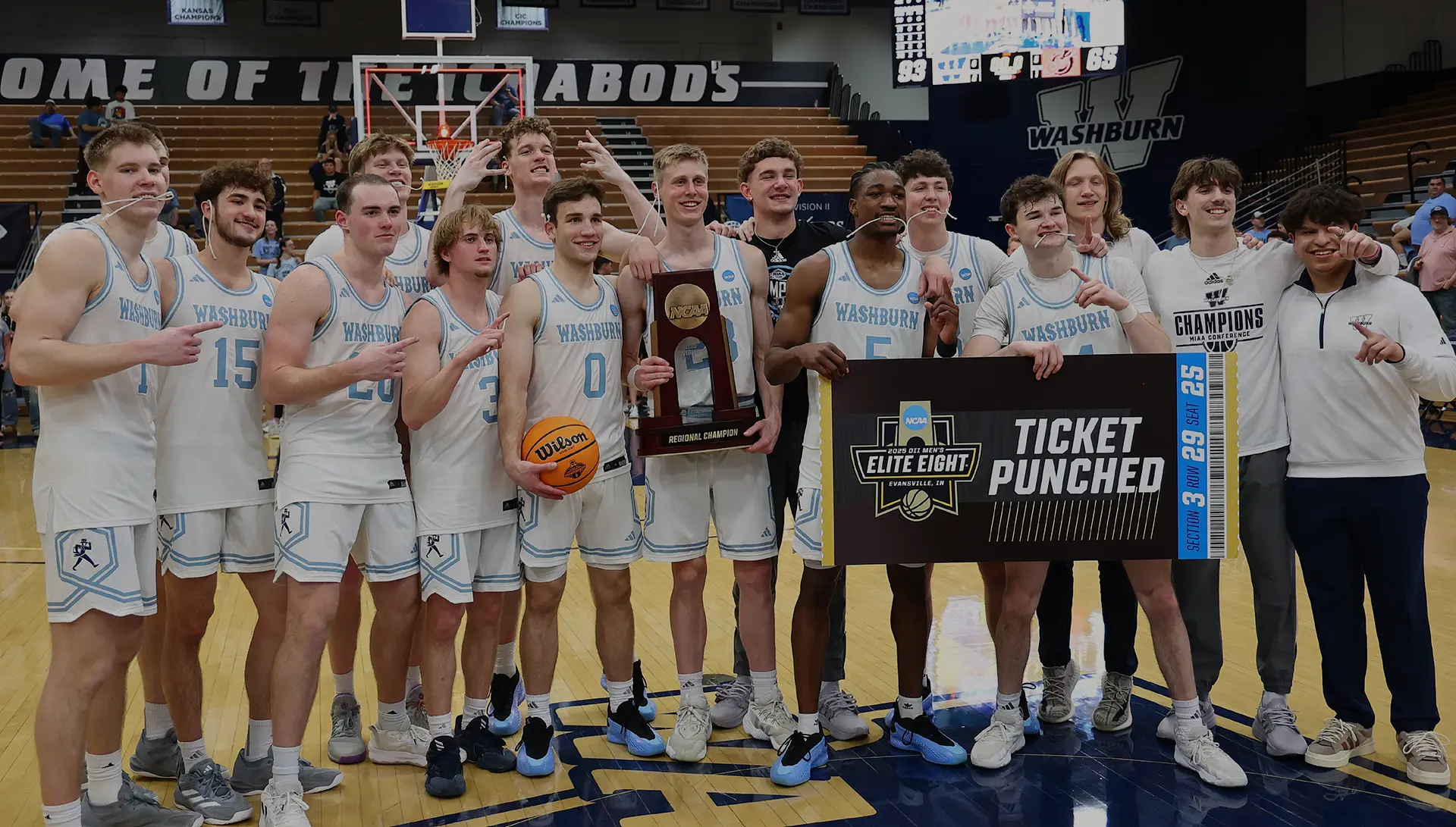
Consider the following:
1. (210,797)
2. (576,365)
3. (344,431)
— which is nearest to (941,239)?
(576,365)

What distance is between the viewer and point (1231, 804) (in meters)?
3.98

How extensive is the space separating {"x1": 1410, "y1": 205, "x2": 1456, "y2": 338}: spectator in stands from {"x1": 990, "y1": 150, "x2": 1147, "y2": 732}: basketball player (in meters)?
9.82

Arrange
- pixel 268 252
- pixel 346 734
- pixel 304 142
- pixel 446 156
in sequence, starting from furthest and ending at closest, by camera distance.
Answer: pixel 304 142, pixel 268 252, pixel 446 156, pixel 346 734

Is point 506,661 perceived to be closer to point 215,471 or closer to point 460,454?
point 460,454

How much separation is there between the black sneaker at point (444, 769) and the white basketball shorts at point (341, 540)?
639 mm

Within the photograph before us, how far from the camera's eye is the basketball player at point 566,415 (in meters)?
4.36

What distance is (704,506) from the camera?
15.0 feet

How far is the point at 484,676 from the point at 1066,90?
2048cm

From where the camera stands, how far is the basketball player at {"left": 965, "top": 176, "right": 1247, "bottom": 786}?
14.0 feet

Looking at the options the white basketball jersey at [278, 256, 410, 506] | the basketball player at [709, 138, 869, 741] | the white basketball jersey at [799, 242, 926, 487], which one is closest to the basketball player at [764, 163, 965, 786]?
the white basketball jersey at [799, 242, 926, 487]

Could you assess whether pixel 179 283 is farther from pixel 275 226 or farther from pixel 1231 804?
pixel 275 226

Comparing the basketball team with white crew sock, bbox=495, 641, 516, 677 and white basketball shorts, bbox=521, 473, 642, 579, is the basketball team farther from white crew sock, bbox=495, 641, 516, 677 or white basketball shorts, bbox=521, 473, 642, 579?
white crew sock, bbox=495, 641, 516, 677

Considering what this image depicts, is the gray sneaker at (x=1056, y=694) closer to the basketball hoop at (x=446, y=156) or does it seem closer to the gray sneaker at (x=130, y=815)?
the gray sneaker at (x=130, y=815)

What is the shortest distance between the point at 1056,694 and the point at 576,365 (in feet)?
8.11
